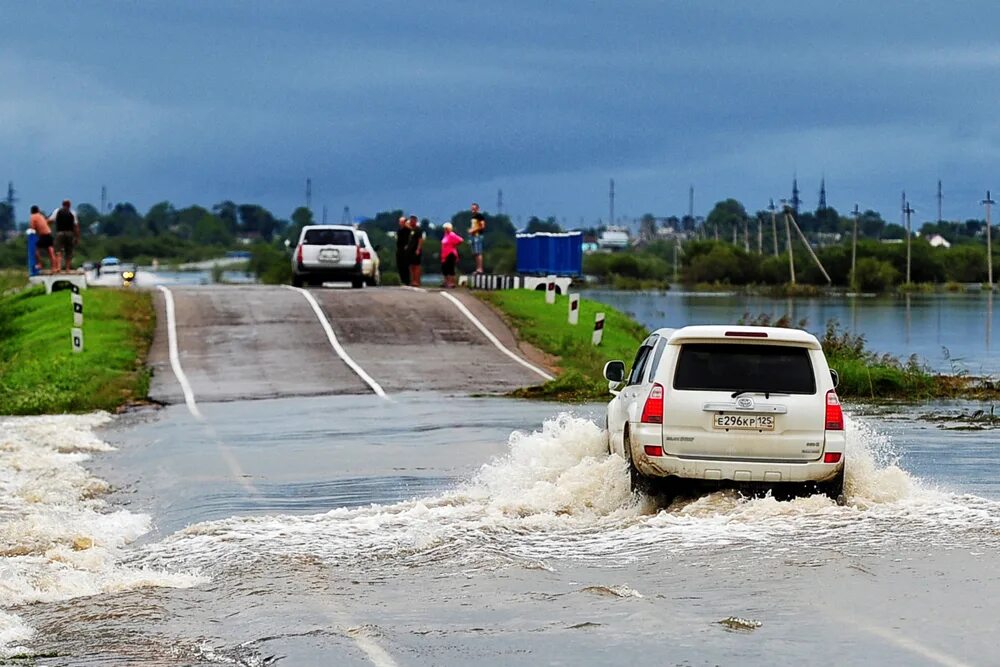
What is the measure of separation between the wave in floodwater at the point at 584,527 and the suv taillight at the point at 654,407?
66 centimetres

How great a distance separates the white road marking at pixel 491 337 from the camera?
30231mm

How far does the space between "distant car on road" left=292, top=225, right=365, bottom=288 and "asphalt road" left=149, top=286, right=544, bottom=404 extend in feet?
5.97

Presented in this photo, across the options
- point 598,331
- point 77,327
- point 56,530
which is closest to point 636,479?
point 56,530

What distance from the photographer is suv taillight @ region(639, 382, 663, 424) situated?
545 inches

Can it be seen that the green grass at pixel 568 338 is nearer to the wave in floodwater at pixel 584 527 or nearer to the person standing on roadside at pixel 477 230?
the person standing on roadside at pixel 477 230

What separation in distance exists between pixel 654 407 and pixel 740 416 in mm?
669

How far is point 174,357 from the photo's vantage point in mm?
32156

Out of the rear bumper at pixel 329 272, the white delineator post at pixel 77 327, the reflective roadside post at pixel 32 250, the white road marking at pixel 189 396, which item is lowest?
the white road marking at pixel 189 396

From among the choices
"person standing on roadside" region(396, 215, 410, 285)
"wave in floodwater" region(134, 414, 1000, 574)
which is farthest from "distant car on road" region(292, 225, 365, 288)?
"wave in floodwater" region(134, 414, 1000, 574)

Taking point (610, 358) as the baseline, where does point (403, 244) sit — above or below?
above

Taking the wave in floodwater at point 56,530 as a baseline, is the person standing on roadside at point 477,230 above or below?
above

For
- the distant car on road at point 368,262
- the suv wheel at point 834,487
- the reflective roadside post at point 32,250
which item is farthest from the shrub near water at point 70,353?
the suv wheel at point 834,487

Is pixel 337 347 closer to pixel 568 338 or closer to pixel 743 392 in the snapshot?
pixel 568 338

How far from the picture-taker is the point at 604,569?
464 inches
